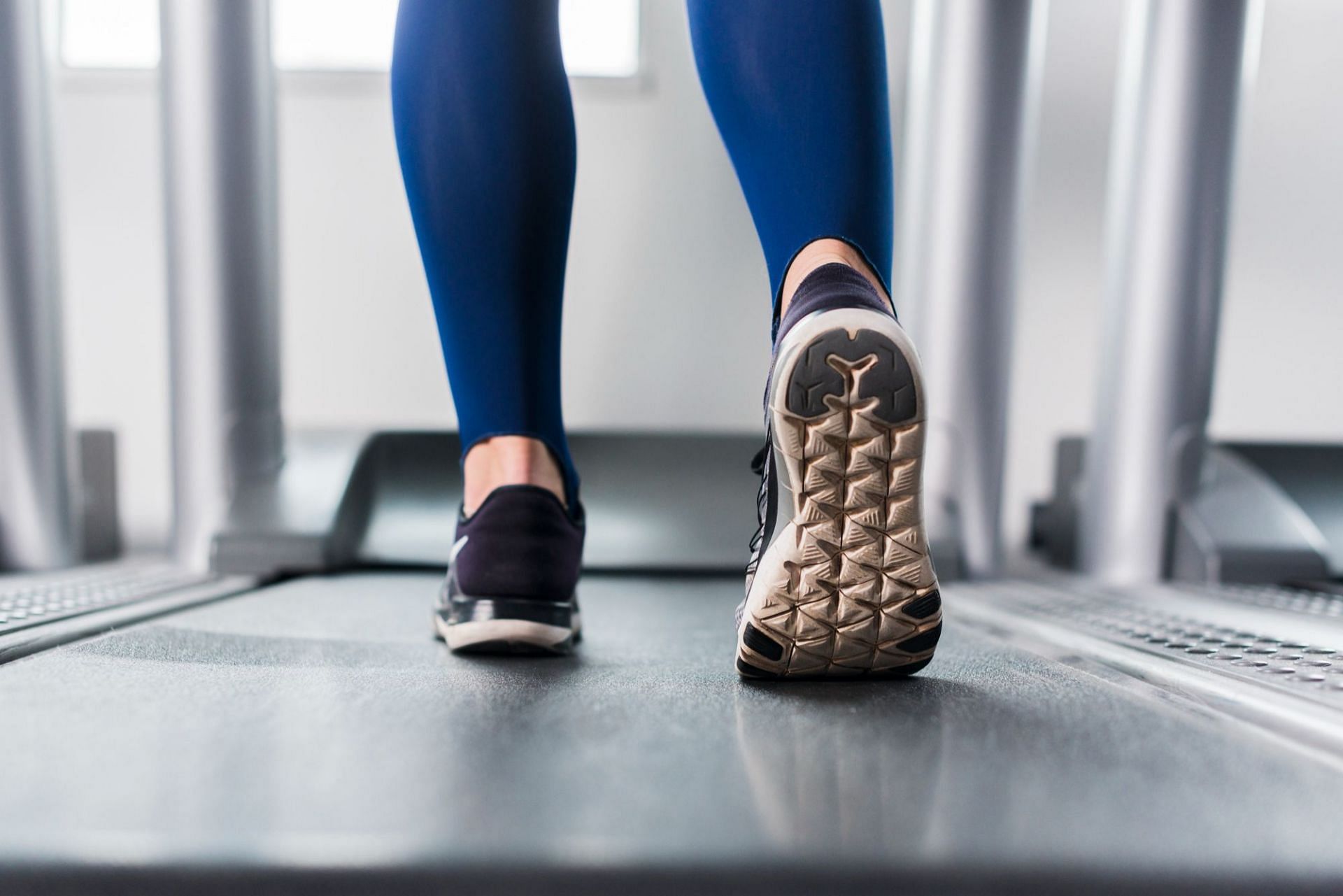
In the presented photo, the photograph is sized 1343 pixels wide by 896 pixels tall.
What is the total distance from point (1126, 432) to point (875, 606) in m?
0.94

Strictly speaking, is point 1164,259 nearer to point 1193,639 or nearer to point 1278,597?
point 1278,597

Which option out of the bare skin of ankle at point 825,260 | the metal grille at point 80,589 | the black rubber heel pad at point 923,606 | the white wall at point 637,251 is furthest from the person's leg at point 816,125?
the white wall at point 637,251

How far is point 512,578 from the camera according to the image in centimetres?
64

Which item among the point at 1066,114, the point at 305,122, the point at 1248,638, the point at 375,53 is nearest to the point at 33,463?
the point at 305,122

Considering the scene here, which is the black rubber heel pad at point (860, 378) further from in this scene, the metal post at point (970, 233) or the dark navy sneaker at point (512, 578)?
the metal post at point (970, 233)

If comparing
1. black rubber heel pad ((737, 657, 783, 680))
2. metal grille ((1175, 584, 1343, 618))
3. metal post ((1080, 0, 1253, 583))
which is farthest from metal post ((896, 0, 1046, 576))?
black rubber heel pad ((737, 657, 783, 680))

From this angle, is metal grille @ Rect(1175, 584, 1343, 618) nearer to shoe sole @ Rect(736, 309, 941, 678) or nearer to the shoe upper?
shoe sole @ Rect(736, 309, 941, 678)

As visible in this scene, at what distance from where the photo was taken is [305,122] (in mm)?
1541

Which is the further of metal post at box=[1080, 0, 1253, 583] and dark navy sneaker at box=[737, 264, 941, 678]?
metal post at box=[1080, 0, 1253, 583]

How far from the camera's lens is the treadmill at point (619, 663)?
33 cm

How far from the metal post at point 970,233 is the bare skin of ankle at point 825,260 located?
72 cm

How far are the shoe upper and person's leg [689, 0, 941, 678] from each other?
0.16 metres

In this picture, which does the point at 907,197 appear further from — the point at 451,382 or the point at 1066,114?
the point at 451,382

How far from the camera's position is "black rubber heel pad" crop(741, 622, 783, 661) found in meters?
0.53
